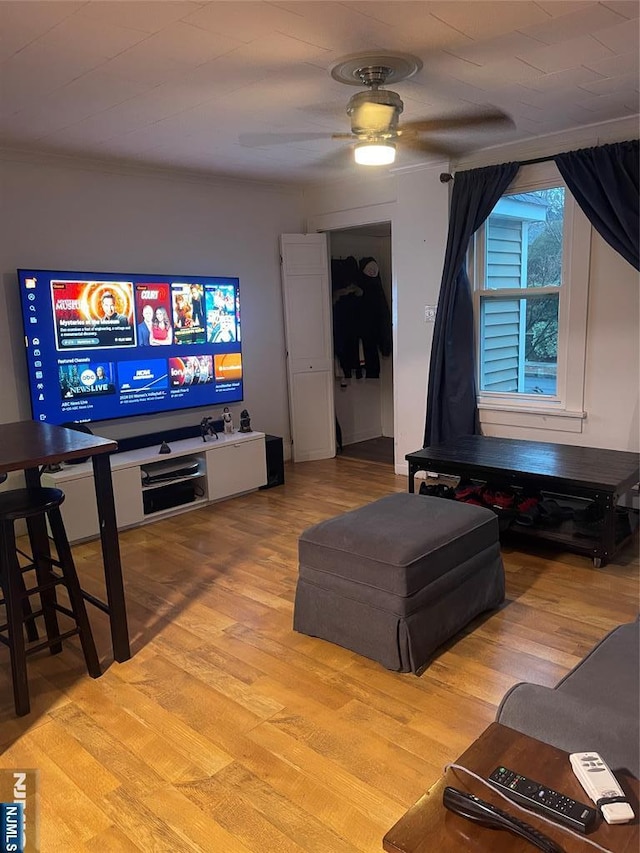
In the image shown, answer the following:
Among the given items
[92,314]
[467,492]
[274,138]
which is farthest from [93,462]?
[274,138]

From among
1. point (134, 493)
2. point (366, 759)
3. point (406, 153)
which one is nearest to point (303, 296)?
point (406, 153)

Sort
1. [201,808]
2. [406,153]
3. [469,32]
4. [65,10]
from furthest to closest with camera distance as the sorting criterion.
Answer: [406,153], [469,32], [65,10], [201,808]

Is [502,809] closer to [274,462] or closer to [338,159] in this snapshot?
[274,462]

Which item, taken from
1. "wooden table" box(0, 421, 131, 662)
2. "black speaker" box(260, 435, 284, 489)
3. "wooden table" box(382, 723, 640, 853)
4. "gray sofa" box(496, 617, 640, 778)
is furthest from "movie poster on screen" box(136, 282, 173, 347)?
"wooden table" box(382, 723, 640, 853)

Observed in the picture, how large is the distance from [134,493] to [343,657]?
2.11 m

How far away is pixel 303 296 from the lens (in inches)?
223

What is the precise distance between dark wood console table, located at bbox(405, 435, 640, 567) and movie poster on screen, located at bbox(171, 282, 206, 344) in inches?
76.3

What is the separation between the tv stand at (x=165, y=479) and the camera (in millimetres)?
3922

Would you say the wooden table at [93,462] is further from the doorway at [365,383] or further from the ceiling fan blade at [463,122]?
the doorway at [365,383]

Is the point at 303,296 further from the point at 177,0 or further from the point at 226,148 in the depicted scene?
the point at 177,0

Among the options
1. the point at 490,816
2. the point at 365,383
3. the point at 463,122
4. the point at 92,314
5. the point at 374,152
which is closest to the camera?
the point at 490,816

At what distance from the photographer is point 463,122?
3791mm

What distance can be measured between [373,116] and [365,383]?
12.7 feet

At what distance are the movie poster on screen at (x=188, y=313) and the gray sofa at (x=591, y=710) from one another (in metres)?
3.73
